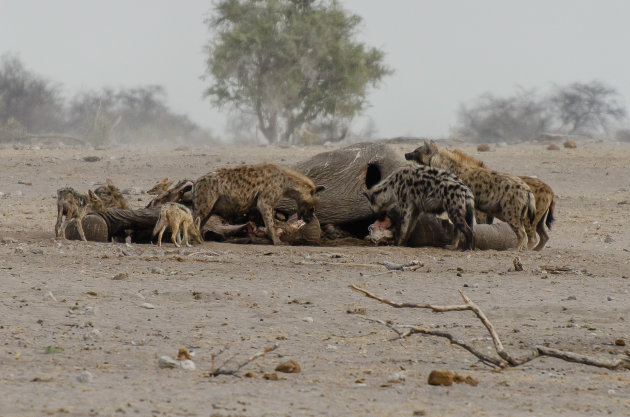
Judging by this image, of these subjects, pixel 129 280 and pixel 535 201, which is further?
pixel 535 201

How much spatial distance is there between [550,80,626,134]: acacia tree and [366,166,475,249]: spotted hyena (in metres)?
27.4

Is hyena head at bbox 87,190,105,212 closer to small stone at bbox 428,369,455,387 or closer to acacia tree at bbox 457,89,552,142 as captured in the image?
small stone at bbox 428,369,455,387

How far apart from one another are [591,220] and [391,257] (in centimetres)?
566

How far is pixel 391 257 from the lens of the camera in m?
8.06

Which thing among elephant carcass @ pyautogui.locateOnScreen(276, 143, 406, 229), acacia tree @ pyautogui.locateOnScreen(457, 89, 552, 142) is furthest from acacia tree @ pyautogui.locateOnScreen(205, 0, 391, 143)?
elephant carcass @ pyautogui.locateOnScreen(276, 143, 406, 229)

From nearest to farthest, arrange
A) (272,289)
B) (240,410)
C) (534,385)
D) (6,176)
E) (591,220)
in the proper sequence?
1. (240,410)
2. (534,385)
3. (272,289)
4. (591,220)
5. (6,176)

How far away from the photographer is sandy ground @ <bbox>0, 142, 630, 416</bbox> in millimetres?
3713

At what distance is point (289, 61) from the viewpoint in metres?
31.4

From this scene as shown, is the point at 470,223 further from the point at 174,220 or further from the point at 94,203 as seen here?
the point at 94,203

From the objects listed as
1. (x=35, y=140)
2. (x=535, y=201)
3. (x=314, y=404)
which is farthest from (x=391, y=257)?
(x=35, y=140)

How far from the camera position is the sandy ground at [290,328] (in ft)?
12.2

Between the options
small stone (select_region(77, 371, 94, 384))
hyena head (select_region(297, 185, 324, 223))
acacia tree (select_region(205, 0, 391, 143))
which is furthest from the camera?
acacia tree (select_region(205, 0, 391, 143))

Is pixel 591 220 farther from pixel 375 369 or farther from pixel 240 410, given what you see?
pixel 240 410

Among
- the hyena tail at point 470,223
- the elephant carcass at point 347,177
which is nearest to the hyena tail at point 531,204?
the hyena tail at point 470,223
